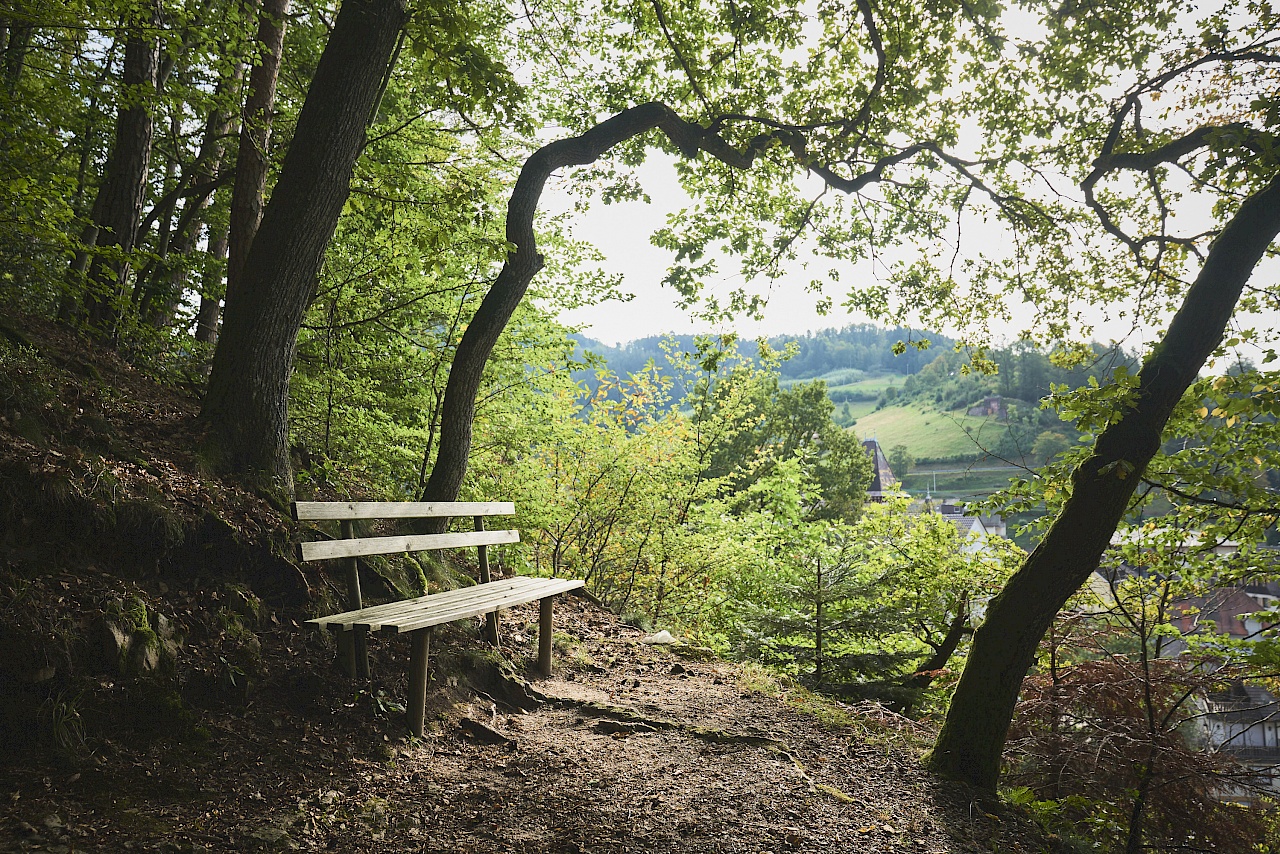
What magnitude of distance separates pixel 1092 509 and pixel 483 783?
3.73 metres

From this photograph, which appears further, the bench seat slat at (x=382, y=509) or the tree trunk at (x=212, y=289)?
the tree trunk at (x=212, y=289)

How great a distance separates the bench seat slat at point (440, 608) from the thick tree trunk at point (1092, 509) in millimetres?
2807

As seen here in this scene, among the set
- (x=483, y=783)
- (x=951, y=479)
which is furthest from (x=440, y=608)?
(x=951, y=479)

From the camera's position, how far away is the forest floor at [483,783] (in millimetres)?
2348

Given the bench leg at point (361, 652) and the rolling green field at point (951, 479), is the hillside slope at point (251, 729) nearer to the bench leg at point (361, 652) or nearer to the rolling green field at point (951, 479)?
the bench leg at point (361, 652)

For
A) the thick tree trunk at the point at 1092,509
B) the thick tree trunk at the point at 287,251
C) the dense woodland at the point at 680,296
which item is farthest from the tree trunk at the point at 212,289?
the thick tree trunk at the point at 1092,509

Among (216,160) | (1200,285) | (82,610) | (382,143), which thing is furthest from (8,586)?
(216,160)

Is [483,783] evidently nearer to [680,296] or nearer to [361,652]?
[361,652]

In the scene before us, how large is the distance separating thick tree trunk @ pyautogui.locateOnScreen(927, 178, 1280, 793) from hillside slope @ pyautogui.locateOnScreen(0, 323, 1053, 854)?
415mm

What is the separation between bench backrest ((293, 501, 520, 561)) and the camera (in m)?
3.44

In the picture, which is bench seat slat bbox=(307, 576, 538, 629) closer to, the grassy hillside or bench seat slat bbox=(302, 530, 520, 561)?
bench seat slat bbox=(302, 530, 520, 561)

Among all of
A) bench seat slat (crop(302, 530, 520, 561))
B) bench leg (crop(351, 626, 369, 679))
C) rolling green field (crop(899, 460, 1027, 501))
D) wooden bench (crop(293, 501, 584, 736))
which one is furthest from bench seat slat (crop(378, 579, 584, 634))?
rolling green field (crop(899, 460, 1027, 501))

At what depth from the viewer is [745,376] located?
47.9ft

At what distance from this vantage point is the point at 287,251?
13.7ft
